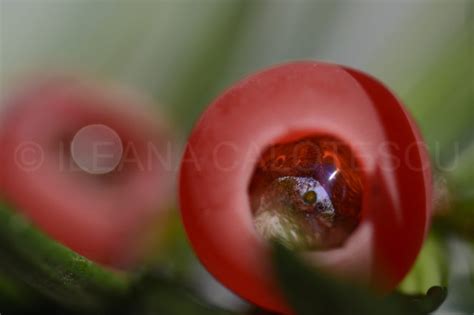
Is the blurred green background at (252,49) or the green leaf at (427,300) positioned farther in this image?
the blurred green background at (252,49)

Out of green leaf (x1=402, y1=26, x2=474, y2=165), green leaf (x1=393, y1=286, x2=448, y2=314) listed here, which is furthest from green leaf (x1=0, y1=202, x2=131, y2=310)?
green leaf (x1=402, y1=26, x2=474, y2=165)

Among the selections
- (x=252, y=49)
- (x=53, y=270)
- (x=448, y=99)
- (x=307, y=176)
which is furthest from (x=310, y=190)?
(x=252, y=49)

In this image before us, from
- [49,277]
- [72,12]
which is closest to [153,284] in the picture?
[49,277]

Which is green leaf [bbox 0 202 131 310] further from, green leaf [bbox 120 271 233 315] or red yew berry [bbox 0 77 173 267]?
red yew berry [bbox 0 77 173 267]

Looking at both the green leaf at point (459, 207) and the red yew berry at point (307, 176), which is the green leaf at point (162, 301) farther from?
the green leaf at point (459, 207)

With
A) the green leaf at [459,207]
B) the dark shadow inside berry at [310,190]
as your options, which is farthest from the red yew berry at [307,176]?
the green leaf at [459,207]

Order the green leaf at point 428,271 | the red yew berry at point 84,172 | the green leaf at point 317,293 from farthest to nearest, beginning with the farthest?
1. the red yew berry at point 84,172
2. the green leaf at point 428,271
3. the green leaf at point 317,293

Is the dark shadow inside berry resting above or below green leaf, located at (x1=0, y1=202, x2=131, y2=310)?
above
